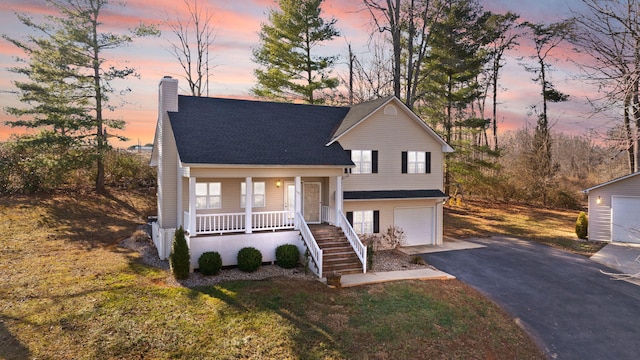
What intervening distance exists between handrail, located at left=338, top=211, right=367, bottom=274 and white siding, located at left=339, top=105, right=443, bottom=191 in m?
2.34

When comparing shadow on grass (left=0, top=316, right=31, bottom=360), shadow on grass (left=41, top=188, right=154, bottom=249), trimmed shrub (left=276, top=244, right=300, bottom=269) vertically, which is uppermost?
shadow on grass (left=41, top=188, right=154, bottom=249)

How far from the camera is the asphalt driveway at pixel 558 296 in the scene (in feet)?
32.5

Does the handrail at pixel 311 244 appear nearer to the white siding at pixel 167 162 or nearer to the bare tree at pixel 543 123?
the white siding at pixel 167 162

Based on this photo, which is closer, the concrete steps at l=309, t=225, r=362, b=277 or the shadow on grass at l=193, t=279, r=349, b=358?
the shadow on grass at l=193, t=279, r=349, b=358

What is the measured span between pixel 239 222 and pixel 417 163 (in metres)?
10.4

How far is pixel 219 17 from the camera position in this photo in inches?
1224

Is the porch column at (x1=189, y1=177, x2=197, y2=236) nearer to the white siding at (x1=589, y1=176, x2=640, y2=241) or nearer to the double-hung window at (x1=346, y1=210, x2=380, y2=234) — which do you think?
the double-hung window at (x1=346, y1=210, x2=380, y2=234)

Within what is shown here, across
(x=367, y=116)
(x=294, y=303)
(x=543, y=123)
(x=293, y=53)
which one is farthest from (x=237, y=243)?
(x=543, y=123)

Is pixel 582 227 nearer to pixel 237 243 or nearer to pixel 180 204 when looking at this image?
pixel 237 243

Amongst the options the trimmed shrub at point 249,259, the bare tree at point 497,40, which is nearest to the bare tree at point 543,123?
the bare tree at point 497,40

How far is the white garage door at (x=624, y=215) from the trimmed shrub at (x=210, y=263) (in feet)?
71.2

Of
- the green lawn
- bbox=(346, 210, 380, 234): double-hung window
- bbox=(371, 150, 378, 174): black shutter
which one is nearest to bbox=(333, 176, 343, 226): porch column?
bbox=(346, 210, 380, 234): double-hung window

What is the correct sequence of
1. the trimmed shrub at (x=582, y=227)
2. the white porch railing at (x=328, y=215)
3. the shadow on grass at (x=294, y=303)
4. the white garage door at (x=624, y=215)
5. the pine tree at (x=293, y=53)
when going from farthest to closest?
the pine tree at (x=293, y=53), the trimmed shrub at (x=582, y=227), the white garage door at (x=624, y=215), the white porch railing at (x=328, y=215), the shadow on grass at (x=294, y=303)

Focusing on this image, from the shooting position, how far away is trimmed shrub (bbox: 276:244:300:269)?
14.3 meters
